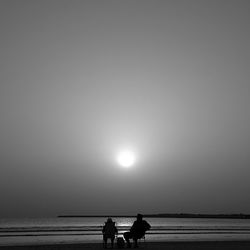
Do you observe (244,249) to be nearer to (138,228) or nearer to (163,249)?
(163,249)

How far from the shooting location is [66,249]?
1075 inches

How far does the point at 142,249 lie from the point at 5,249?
8.79 meters

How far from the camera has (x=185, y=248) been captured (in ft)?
89.1

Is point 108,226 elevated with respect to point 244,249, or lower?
elevated

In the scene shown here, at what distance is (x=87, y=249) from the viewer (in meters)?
27.0

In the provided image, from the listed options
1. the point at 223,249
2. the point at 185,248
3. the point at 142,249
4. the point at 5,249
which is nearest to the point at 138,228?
the point at 142,249

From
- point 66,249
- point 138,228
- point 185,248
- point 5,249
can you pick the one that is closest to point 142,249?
point 138,228

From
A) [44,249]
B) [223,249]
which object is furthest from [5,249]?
[223,249]

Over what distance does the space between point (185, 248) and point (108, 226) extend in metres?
5.06

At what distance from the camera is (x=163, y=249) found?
26.4 metres

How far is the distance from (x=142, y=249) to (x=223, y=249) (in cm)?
498

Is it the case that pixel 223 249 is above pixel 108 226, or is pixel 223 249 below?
below

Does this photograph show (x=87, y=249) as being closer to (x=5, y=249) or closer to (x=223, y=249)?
(x=5, y=249)

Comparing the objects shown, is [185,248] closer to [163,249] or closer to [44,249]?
[163,249]
